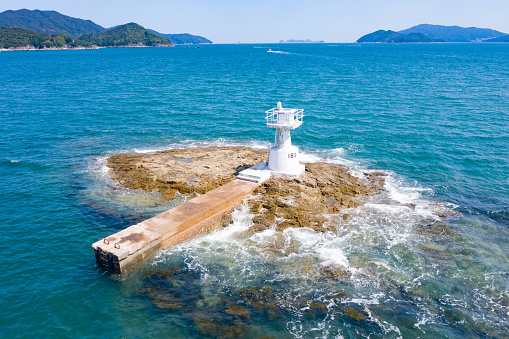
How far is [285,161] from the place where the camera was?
83.4ft

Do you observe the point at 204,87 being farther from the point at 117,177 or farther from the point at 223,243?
the point at 223,243

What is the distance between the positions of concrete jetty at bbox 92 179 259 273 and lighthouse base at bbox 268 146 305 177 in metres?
2.36

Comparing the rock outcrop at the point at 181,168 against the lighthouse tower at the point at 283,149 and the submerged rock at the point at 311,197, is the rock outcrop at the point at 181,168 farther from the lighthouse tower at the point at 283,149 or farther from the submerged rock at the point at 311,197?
the submerged rock at the point at 311,197

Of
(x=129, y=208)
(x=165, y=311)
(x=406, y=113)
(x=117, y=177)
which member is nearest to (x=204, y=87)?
(x=406, y=113)

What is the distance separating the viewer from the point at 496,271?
1717 centimetres

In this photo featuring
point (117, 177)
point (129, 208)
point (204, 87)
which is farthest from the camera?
point (204, 87)

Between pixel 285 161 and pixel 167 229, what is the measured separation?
10569mm

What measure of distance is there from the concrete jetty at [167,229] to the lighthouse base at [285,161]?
92.9 inches

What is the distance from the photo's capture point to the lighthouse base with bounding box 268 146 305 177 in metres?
25.2

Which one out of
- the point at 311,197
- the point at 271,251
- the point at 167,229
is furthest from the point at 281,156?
the point at 167,229

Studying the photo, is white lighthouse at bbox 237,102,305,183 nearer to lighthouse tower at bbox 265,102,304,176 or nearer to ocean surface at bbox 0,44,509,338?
lighthouse tower at bbox 265,102,304,176

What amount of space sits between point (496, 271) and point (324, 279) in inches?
355

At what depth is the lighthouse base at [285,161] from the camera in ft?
82.8

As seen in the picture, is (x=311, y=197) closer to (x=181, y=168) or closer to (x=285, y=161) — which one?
(x=285, y=161)
